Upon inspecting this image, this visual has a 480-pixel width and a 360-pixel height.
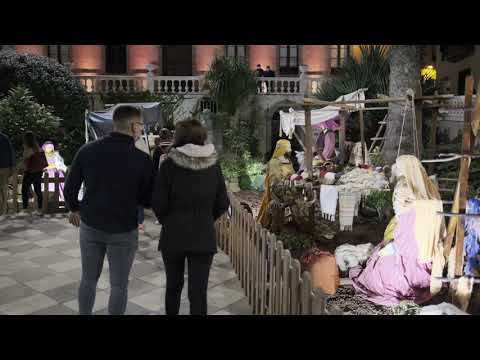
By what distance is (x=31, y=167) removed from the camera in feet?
27.4

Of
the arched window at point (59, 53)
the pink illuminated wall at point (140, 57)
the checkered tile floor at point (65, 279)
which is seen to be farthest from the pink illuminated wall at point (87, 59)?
the checkered tile floor at point (65, 279)

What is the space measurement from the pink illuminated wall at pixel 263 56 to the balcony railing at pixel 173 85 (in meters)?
1.95

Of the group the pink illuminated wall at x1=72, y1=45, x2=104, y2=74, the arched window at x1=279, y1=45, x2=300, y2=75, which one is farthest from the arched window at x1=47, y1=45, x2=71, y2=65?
the arched window at x1=279, y1=45, x2=300, y2=75

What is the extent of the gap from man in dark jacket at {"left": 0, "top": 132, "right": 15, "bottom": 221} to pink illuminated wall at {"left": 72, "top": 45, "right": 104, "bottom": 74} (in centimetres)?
1345

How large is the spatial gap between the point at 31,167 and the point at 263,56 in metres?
14.7

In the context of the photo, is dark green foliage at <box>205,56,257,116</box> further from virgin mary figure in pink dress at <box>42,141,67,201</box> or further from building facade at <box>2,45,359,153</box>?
virgin mary figure in pink dress at <box>42,141,67,201</box>

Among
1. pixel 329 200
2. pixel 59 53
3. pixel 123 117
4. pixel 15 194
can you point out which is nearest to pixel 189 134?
pixel 123 117

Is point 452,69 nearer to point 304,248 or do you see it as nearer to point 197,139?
point 304,248

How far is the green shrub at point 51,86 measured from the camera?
46.6 feet

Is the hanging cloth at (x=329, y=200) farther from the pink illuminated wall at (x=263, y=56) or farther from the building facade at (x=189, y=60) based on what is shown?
the pink illuminated wall at (x=263, y=56)

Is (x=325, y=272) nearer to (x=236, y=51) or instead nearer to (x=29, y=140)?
(x=29, y=140)

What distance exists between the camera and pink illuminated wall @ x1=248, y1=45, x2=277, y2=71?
69.1 ft

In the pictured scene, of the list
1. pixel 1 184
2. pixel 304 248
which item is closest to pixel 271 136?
pixel 1 184

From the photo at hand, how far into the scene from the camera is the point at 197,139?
3.15 m
